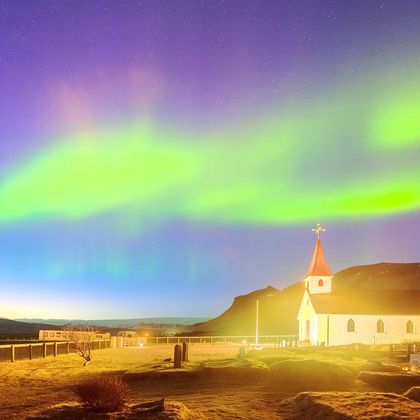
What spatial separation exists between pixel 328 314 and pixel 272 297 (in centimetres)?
10467

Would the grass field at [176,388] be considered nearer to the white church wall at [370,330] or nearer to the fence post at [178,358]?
the fence post at [178,358]

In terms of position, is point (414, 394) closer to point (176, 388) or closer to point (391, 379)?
point (391, 379)

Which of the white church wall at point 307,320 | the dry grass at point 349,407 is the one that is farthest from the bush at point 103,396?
the white church wall at point 307,320

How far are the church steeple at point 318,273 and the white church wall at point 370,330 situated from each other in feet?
29.3

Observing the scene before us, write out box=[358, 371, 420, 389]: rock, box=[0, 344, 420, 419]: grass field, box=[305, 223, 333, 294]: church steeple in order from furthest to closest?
box=[305, 223, 333, 294]: church steeple < box=[358, 371, 420, 389]: rock < box=[0, 344, 420, 419]: grass field

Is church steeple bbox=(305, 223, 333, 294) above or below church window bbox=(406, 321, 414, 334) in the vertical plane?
above

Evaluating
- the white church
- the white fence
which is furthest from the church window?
the white fence

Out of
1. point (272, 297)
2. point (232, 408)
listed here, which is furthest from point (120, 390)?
point (272, 297)

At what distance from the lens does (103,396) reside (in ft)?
55.2

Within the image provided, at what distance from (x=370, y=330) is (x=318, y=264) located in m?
12.4

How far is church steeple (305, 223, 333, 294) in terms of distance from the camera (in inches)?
2835

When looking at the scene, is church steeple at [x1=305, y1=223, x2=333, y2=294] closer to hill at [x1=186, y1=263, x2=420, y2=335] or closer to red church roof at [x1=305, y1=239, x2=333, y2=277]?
red church roof at [x1=305, y1=239, x2=333, y2=277]

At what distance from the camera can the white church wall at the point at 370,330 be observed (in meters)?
62.7

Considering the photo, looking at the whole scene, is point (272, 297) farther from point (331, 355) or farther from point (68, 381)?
point (68, 381)
